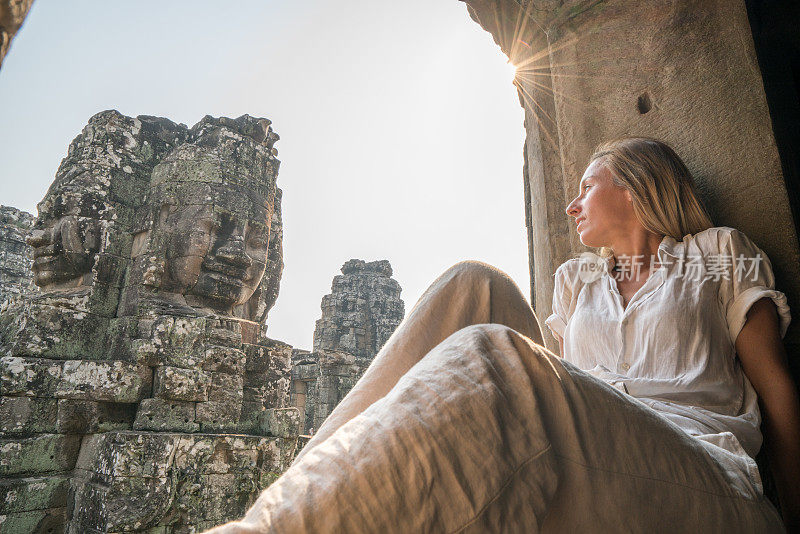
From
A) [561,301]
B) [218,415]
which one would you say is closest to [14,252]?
[218,415]

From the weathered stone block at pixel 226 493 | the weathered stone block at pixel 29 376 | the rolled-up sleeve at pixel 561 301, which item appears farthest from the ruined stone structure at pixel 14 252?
the rolled-up sleeve at pixel 561 301

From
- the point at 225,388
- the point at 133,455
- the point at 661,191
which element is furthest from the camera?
the point at 225,388

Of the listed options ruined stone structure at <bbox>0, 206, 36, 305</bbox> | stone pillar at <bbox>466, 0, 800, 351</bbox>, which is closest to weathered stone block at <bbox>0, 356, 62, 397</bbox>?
stone pillar at <bbox>466, 0, 800, 351</bbox>

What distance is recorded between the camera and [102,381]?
388cm

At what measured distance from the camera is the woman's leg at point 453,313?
84 centimetres

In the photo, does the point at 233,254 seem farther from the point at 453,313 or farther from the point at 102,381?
the point at 453,313

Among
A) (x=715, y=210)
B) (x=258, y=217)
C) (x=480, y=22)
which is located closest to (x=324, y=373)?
(x=258, y=217)

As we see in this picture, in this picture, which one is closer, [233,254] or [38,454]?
[38,454]

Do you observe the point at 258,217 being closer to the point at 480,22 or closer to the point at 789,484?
the point at 480,22

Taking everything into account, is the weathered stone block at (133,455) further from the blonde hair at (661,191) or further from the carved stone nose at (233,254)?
the blonde hair at (661,191)

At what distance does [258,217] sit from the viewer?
5176 millimetres

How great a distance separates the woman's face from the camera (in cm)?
146

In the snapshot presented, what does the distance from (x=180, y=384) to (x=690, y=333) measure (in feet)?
12.3

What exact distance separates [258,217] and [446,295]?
460 centimetres
